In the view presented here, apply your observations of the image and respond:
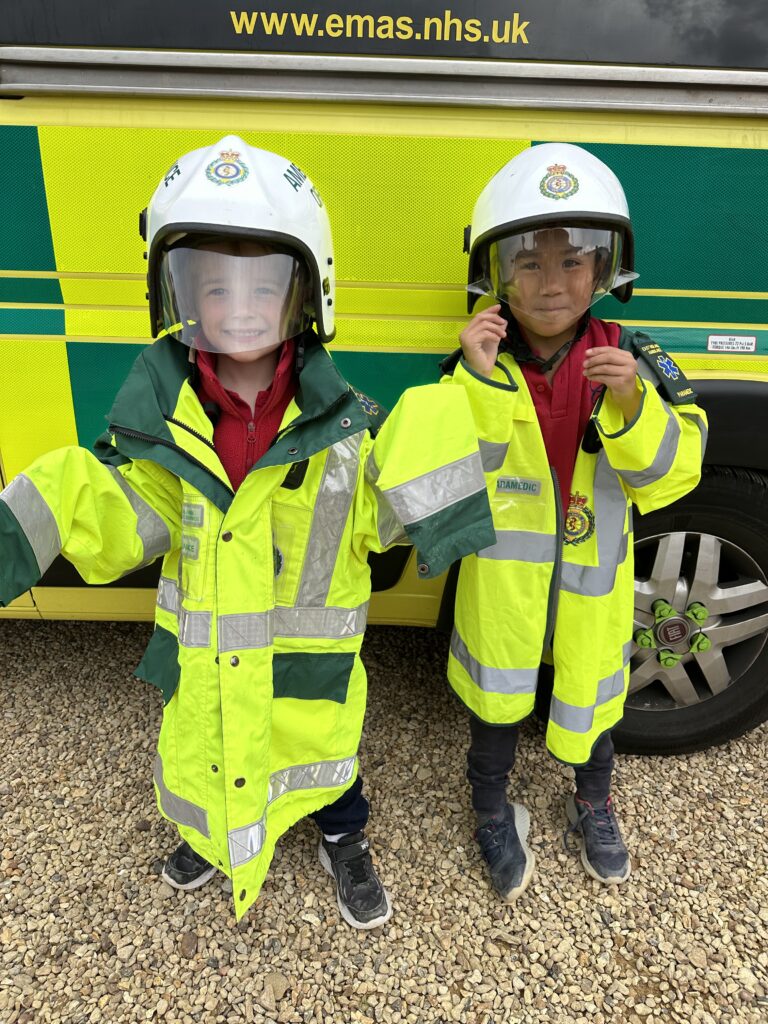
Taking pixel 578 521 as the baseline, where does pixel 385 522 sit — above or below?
above

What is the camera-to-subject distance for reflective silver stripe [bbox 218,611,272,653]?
1.52m

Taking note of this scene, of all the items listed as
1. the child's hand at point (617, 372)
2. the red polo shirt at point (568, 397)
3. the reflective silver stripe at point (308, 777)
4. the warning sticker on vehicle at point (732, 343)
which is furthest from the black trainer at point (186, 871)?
the warning sticker on vehicle at point (732, 343)

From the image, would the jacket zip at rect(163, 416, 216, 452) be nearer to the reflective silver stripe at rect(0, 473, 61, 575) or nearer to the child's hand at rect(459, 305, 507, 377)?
the reflective silver stripe at rect(0, 473, 61, 575)

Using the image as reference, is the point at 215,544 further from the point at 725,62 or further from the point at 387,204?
the point at 725,62

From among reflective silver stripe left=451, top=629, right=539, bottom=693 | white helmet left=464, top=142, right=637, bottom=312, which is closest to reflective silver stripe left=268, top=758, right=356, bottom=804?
reflective silver stripe left=451, top=629, right=539, bottom=693

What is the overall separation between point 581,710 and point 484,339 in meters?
1.04

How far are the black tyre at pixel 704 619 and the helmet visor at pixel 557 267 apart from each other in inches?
31.8

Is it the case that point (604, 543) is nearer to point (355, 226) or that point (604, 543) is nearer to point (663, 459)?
point (663, 459)

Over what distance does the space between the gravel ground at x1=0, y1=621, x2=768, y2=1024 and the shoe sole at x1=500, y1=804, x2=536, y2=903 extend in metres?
0.04

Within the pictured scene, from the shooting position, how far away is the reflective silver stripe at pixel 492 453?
66.0 inches

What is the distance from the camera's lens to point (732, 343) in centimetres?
207

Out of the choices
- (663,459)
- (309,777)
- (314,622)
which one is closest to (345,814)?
(309,777)

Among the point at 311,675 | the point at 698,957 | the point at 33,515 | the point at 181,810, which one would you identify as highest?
the point at 33,515

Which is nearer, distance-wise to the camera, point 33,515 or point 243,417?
point 33,515
